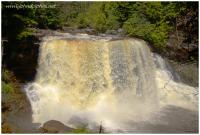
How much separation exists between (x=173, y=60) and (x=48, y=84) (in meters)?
6.23

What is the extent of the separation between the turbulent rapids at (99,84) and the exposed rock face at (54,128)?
1361 millimetres

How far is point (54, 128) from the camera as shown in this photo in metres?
11.1

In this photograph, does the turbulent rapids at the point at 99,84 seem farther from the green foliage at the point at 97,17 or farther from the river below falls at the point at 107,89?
the green foliage at the point at 97,17

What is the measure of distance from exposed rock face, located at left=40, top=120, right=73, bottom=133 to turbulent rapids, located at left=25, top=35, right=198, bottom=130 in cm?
136

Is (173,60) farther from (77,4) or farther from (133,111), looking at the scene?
(77,4)

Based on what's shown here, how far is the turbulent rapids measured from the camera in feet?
45.1

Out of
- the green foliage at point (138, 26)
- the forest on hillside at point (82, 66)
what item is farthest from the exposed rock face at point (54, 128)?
the green foliage at point (138, 26)

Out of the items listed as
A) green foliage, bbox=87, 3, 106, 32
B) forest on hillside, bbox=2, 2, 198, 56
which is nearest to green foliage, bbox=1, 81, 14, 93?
forest on hillside, bbox=2, 2, 198, 56

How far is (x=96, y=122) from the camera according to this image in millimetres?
12734

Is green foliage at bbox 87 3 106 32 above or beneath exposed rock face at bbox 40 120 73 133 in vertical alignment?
above

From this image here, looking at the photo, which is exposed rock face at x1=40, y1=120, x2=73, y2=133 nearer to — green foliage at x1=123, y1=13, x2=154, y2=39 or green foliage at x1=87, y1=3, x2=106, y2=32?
green foliage at x1=123, y1=13, x2=154, y2=39

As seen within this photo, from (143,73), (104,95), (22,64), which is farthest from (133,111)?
(22,64)

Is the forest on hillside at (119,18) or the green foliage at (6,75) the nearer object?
the green foliage at (6,75)

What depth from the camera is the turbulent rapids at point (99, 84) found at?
13750 millimetres
